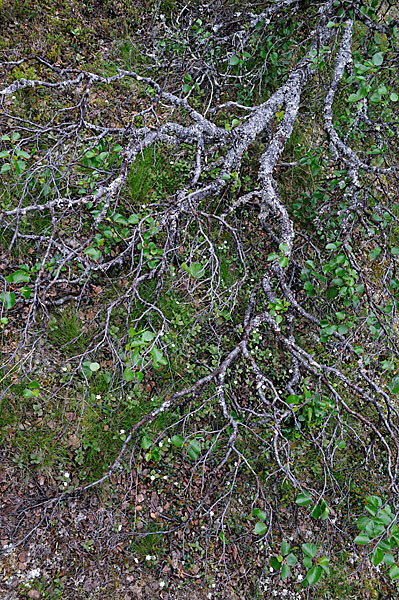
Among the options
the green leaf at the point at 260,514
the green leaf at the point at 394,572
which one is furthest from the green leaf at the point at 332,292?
the green leaf at the point at 394,572

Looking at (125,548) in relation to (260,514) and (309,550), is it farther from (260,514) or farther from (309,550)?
(309,550)

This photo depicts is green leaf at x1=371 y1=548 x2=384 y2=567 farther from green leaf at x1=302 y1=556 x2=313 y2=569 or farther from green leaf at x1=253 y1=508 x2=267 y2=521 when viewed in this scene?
green leaf at x1=253 y1=508 x2=267 y2=521

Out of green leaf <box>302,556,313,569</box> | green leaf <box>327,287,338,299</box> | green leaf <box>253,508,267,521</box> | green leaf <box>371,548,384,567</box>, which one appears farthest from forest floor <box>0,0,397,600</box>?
green leaf <box>327,287,338,299</box>

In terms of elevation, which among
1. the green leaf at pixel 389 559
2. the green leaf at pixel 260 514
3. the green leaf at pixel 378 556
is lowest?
the green leaf at pixel 260 514

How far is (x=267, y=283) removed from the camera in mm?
3125

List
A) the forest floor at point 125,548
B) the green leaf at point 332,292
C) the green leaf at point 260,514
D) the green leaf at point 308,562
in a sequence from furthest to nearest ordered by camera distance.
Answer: the green leaf at point 332,292 < the forest floor at point 125,548 < the green leaf at point 260,514 < the green leaf at point 308,562

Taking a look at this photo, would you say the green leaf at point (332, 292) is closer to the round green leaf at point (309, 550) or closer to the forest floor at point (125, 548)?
the round green leaf at point (309, 550)

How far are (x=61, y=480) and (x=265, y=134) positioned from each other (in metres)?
3.71

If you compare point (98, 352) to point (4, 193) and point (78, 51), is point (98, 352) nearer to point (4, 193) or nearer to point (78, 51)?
point (4, 193)

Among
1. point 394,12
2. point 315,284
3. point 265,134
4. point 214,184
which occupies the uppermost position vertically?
point 394,12

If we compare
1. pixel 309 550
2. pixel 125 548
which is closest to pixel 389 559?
pixel 309 550

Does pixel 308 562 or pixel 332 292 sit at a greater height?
pixel 332 292

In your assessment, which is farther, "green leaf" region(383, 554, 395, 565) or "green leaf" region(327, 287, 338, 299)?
"green leaf" region(327, 287, 338, 299)

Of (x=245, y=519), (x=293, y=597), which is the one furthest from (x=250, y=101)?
(x=293, y=597)
